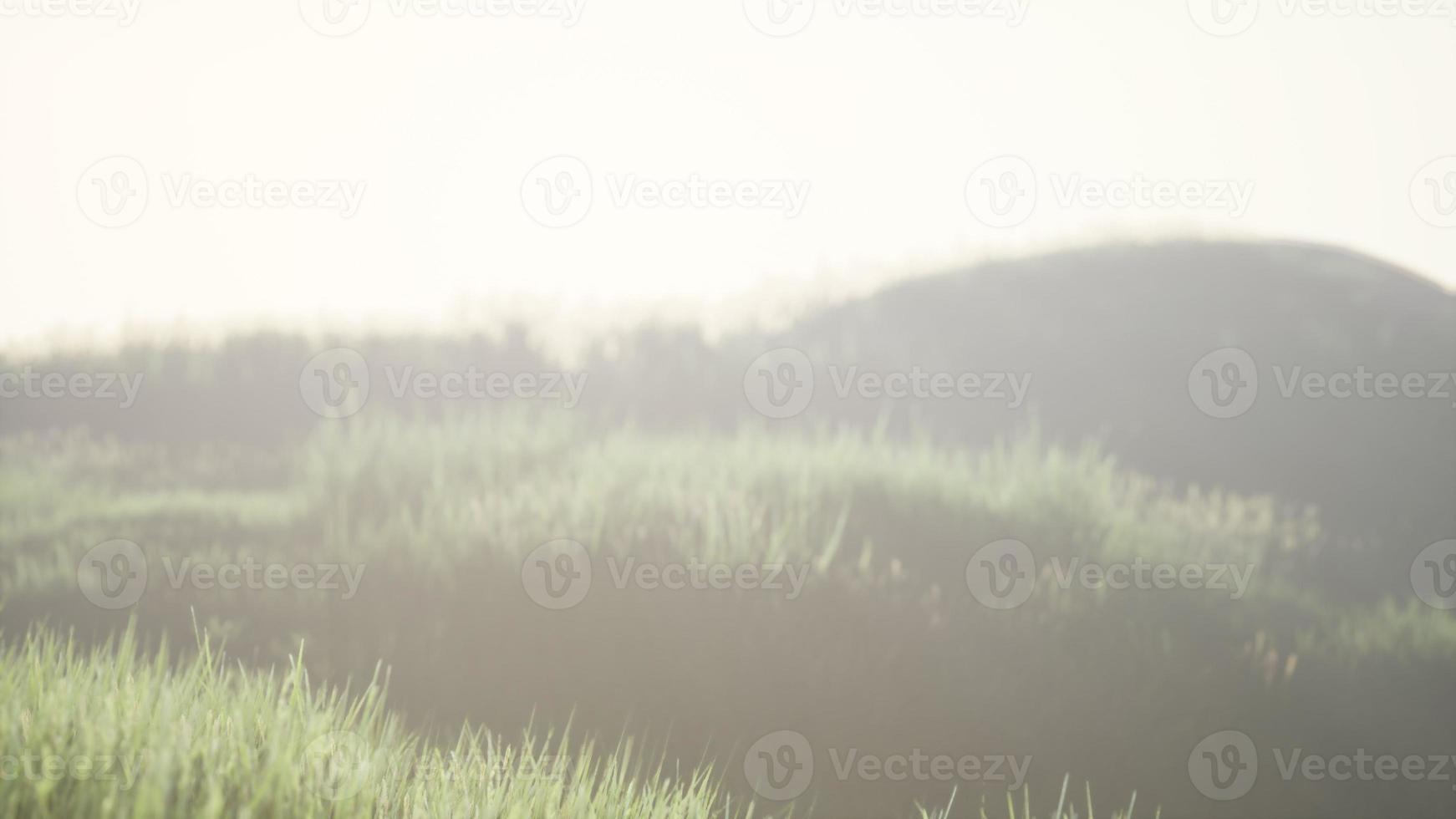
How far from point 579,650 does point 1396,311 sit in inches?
304

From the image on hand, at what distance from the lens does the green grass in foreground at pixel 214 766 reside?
1.39 metres

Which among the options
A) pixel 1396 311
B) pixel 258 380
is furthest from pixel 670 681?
pixel 1396 311

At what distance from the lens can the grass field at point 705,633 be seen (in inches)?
93.9

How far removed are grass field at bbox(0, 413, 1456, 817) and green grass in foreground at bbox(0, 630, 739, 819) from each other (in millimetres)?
17

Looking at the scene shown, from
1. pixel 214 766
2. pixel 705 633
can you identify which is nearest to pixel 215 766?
pixel 214 766

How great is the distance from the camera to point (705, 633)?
3107mm

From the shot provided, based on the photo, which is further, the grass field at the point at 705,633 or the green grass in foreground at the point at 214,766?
the grass field at the point at 705,633

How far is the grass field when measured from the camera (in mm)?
2385

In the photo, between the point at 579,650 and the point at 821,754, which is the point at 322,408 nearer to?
the point at 579,650

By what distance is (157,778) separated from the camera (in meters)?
1.37

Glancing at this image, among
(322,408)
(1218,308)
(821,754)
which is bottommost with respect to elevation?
(821,754)

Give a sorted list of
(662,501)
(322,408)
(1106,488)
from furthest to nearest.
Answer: (322,408), (1106,488), (662,501)

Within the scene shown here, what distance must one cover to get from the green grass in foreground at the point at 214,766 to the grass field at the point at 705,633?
0.06 feet

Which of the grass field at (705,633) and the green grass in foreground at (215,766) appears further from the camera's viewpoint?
the grass field at (705,633)
